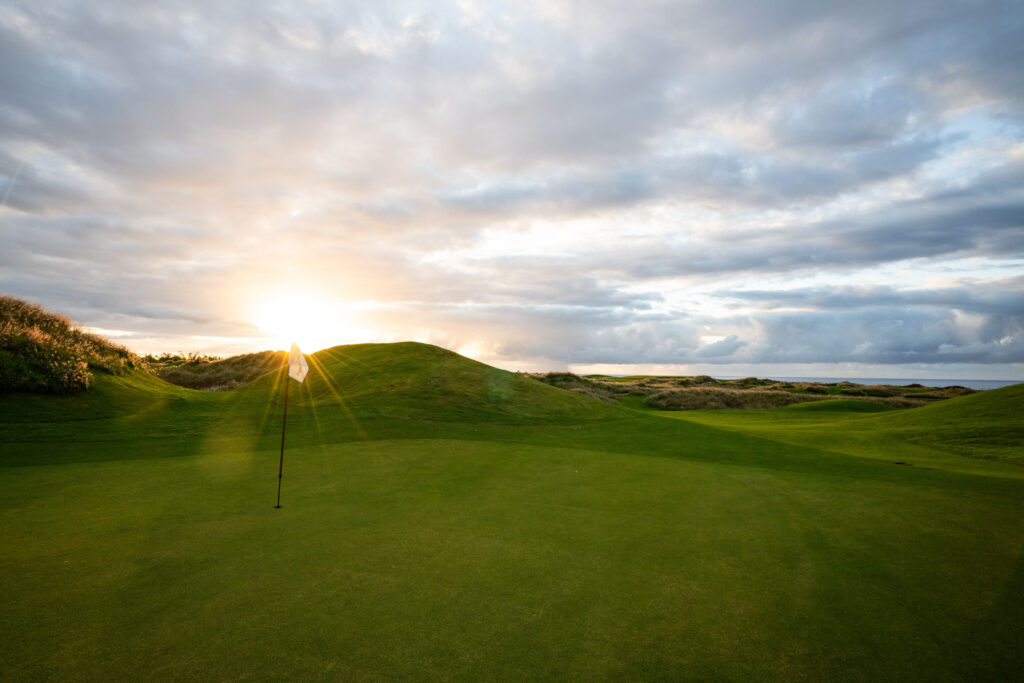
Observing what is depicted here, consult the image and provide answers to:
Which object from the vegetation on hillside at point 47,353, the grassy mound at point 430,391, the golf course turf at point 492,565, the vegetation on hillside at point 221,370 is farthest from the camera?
the vegetation on hillside at point 221,370

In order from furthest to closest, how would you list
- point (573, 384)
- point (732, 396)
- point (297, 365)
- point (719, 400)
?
point (573, 384) < point (732, 396) < point (719, 400) < point (297, 365)

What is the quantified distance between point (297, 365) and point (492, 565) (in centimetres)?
574

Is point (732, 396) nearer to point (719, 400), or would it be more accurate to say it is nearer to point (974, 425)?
point (719, 400)

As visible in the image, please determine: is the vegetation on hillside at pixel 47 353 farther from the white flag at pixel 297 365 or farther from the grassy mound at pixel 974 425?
the grassy mound at pixel 974 425

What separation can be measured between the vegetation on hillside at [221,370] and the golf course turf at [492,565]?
2679cm

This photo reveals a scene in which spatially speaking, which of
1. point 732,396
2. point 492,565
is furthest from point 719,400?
point 492,565

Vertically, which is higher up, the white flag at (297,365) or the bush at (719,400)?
the white flag at (297,365)

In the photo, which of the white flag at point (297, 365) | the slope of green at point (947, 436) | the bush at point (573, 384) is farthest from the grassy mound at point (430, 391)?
the bush at point (573, 384)

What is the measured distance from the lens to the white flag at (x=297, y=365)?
9.69 meters

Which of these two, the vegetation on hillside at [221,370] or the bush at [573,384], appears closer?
the vegetation on hillside at [221,370]

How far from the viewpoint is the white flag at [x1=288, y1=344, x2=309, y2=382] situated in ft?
31.8

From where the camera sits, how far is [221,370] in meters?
42.7

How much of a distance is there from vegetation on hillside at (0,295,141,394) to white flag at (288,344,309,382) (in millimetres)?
15269

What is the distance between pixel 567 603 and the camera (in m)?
5.52
